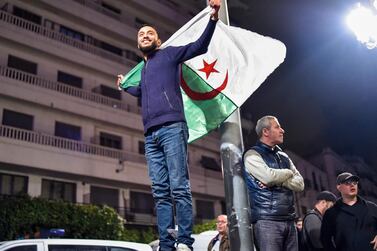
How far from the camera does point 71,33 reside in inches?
1000

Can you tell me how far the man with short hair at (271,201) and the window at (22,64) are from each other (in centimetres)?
2037

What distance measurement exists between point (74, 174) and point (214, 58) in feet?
59.4

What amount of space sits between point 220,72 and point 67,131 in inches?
768

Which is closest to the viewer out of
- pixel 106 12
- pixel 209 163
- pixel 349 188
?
pixel 349 188

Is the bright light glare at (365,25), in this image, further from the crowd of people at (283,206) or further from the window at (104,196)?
the window at (104,196)

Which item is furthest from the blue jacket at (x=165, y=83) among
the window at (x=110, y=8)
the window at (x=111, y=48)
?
the window at (x=110, y=8)

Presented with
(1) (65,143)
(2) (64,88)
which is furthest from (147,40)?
(2) (64,88)

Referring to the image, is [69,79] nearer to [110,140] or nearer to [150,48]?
[110,140]

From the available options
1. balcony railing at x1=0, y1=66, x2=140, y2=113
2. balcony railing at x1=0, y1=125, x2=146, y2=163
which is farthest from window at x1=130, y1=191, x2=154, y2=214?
balcony railing at x1=0, y1=66, x2=140, y2=113

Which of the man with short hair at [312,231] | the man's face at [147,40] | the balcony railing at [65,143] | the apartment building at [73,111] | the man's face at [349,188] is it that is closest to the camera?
the man's face at [147,40]

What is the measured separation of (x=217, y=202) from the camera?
3012 centimetres

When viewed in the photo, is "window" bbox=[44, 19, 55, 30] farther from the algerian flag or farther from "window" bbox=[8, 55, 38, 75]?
the algerian flag

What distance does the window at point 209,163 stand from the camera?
99.6ft

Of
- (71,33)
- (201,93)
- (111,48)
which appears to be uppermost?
(111,48)
